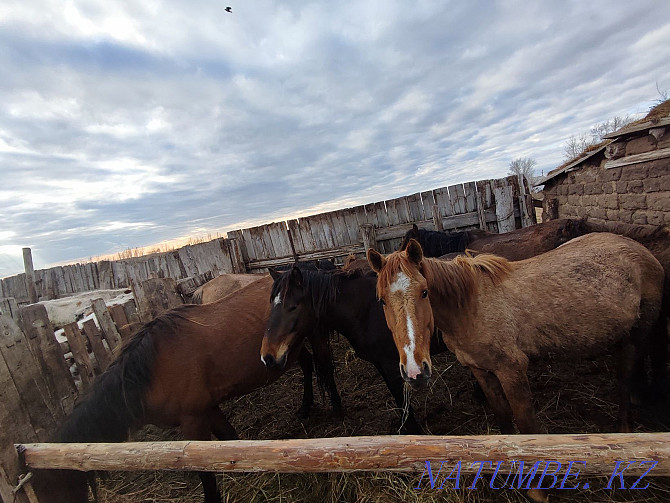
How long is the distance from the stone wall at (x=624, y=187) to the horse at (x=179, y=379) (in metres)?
4.82

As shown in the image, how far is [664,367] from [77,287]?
12200mm

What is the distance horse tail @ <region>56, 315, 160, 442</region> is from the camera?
2381mm

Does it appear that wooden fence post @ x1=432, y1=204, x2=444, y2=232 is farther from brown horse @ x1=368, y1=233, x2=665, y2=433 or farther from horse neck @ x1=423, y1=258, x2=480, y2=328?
horse neck @ x1=423, y1=258, x2=480, y2=328

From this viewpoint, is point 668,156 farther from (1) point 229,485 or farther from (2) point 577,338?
(1) point 229,485

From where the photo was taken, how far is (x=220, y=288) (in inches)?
214

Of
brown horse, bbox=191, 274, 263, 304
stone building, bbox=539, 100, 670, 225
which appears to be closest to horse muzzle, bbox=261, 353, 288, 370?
brown horse, bbox=191, 274, 263, 304

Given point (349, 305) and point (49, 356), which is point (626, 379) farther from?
point (49, 356)

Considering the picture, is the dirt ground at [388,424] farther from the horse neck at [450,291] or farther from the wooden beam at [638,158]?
the wooden beam at [638,158]

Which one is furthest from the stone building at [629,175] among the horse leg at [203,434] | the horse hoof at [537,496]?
the horse leg at [203,434]

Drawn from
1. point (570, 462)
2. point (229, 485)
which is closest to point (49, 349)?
point (229, 485)

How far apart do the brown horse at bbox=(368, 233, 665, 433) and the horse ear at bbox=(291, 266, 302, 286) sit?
1183 mm

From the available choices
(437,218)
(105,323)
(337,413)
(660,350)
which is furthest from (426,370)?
(437,218)

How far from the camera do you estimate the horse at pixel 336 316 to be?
309 cm

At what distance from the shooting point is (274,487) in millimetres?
2805
